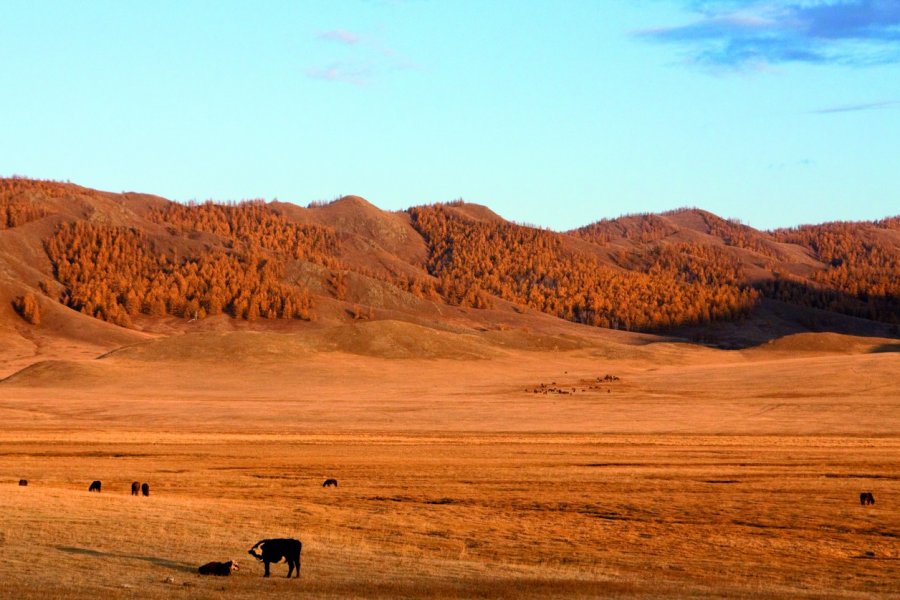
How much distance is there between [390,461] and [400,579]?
97.6ft

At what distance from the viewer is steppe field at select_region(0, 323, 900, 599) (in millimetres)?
24062

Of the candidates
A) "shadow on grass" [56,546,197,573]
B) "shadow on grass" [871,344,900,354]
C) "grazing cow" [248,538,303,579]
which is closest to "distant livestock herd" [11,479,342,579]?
"grazing cow" [248,538,303,579]

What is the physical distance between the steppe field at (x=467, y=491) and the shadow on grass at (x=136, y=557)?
0.23 feet

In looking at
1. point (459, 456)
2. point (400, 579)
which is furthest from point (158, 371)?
point (400, 579)

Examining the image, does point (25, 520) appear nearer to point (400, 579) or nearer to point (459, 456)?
point (400, 579)

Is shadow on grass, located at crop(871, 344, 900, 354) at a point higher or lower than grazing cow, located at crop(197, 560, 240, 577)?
higher

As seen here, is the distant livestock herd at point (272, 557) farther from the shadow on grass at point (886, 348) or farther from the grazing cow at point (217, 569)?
the shadow on grass at point (886, 348)

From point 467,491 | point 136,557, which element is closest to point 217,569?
point 136,557

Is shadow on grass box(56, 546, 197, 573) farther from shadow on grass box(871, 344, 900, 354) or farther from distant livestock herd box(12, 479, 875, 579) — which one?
shadow on grass box(871, 344, 900, 354)

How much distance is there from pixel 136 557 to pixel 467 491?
17.9m

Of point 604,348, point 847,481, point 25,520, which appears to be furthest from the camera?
point 604,348

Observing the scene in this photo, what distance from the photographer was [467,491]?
41.3 metres

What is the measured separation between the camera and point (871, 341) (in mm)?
188250

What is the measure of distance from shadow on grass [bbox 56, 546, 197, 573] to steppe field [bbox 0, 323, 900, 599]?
7 cm
